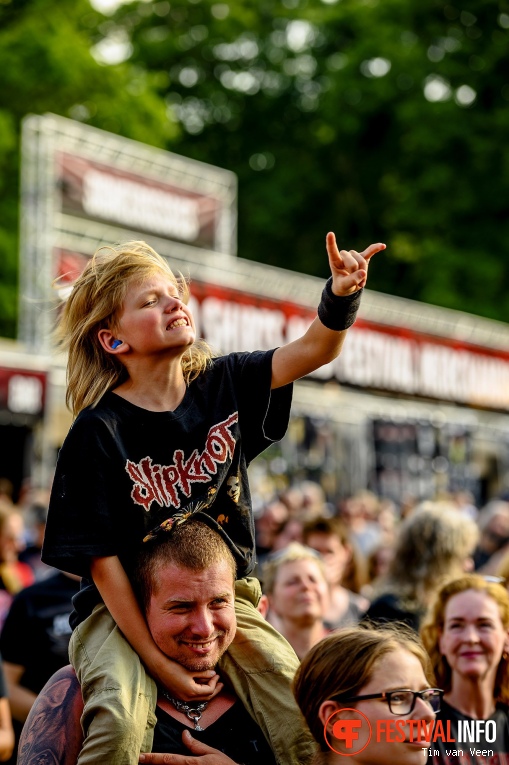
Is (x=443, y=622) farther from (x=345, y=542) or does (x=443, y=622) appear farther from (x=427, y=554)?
(x=345, y=542)

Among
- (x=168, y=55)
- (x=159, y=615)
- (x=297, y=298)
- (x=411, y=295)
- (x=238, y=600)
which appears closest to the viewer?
(x=159, y=615)

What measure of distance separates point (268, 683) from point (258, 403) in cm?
72

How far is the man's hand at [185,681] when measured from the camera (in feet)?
9.72

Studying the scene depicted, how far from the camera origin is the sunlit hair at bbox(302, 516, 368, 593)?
700cm

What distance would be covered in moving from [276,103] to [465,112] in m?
7.86

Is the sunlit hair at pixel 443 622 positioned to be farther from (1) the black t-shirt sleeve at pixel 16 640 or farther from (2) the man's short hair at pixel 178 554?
(1) the black t-shirt sleeve at pixel 16 640

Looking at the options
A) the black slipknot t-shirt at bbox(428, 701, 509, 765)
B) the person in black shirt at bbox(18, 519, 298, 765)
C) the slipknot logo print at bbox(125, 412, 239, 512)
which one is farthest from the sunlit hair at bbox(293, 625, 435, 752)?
the black slipknot t-shirt at bbox(428, 701, 509, 765)

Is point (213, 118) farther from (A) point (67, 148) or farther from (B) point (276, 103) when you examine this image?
(A) point (67, 148)

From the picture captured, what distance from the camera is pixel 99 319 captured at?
3.16 metres

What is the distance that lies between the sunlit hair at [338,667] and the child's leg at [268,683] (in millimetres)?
53

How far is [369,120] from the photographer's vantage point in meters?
32.8

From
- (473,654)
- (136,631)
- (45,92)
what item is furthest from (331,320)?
(45,92)

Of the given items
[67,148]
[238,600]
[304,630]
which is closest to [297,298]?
[67,148]


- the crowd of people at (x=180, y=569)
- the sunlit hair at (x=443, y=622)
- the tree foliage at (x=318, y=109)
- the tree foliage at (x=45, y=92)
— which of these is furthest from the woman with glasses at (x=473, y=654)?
the tree foliage at (x=45, y=92)
